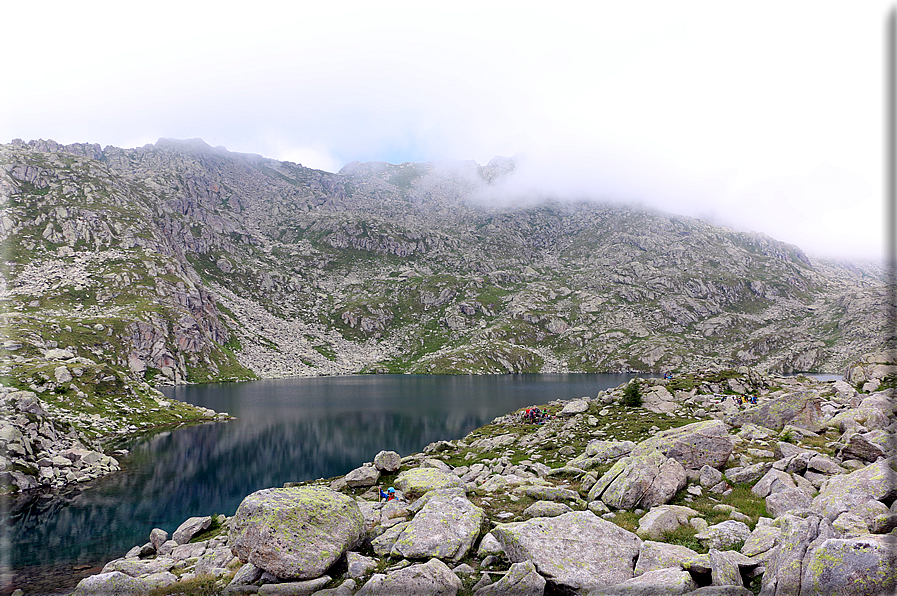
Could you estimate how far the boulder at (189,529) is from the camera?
24.1 metres

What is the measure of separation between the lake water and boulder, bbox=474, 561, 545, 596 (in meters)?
27.5

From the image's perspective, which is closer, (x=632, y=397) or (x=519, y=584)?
(x=519, y=584)

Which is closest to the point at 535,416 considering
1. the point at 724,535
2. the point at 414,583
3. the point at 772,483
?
the point at 772,483

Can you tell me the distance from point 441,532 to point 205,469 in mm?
52008

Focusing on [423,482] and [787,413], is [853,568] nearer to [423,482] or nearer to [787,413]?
[423,482]

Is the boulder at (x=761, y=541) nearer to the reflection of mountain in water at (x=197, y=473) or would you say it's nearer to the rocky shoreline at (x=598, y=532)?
the rocky shoreline at (x=598, y=532)

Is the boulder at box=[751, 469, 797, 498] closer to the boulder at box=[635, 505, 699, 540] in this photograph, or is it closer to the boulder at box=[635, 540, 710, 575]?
the boulder at box=[635, 505, 699, 540]

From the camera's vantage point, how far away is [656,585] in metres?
10.0

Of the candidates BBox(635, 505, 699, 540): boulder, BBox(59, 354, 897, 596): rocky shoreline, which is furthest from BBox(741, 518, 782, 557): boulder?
BBox(635, 505, 699, 540): boulder

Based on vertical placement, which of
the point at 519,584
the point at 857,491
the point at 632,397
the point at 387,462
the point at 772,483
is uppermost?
the point at 857,491

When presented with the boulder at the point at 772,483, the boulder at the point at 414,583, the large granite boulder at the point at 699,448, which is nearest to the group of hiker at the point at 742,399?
the large granite boulder at the point at 699,448

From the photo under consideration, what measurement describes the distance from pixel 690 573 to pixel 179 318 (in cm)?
21320

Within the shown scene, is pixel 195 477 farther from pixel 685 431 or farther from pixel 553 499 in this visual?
pixel 685 431

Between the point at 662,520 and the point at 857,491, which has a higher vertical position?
the point at 857,491
